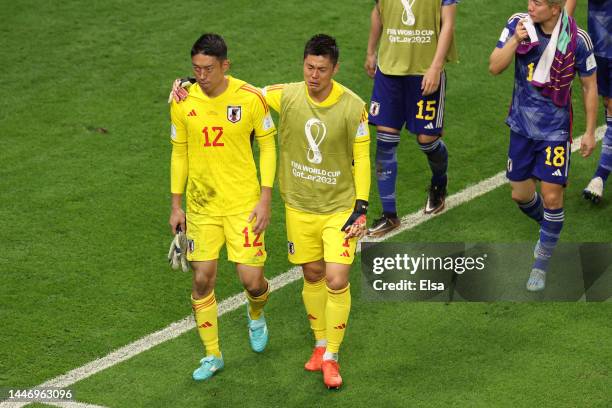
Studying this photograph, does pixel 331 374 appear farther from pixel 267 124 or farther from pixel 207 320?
pixel 267 124

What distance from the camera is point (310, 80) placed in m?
8.29

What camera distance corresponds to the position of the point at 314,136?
8492 mm

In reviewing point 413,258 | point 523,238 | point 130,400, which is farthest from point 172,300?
point 523,238

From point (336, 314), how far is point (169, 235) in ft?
8.51

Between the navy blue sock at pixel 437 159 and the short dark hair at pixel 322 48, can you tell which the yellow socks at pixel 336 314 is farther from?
the navy blue sock at pixel 437 159

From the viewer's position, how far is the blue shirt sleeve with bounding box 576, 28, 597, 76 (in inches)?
363

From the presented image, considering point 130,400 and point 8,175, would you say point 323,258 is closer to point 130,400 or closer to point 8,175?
point 130,400

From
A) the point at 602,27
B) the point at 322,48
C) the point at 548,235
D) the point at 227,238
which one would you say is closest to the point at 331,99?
the point at 322,48

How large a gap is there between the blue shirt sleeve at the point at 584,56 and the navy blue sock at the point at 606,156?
74.9 inches

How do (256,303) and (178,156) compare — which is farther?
(256,303)

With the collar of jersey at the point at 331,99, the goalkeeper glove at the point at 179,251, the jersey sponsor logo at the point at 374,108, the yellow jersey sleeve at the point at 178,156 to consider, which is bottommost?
the goalkeeper glove at the point at 179,251

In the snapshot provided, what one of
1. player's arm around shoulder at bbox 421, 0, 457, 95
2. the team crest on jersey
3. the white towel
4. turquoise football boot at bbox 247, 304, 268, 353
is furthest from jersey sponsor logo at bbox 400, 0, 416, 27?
turquoise football boot at bbox 247, 304, 268, 353

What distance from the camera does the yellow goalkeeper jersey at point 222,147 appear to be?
27.6 feet

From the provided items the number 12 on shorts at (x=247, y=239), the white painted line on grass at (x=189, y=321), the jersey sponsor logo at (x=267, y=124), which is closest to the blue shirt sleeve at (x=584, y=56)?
the white painted line on grass at (x=189, y=321)
